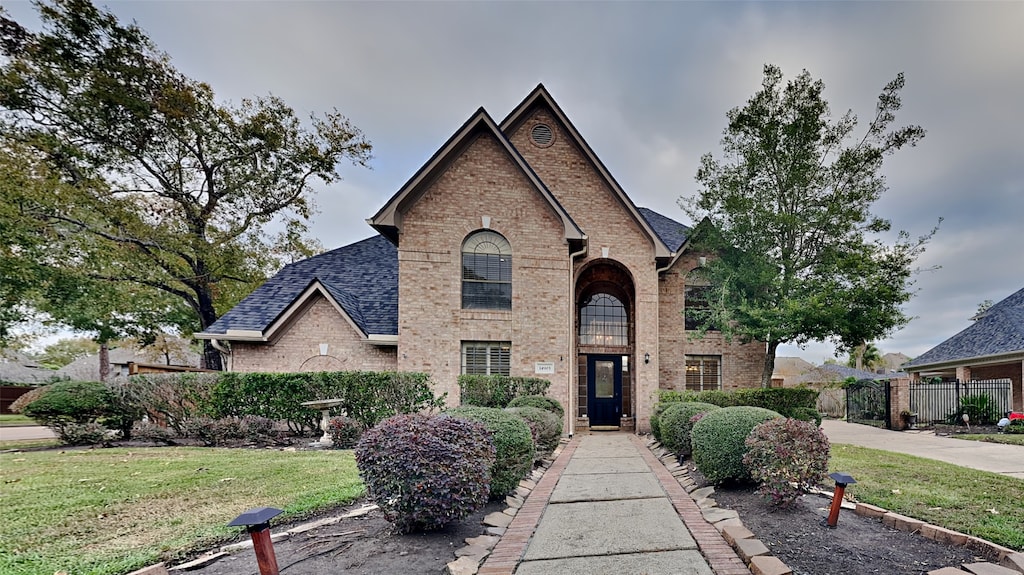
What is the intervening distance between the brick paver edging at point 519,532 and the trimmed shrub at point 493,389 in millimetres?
4312

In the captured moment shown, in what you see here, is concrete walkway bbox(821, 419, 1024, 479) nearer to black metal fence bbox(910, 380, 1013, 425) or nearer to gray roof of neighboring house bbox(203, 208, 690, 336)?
black metal fence bbox(910, 380, 1013, 425)

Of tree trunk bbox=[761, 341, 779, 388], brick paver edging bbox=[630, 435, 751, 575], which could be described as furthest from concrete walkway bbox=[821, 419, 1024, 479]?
brick paver edging bbox=[630, 435, 751, 575]

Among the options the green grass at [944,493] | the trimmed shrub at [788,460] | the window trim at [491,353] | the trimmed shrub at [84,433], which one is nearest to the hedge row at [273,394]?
the trimmed shrub at [84,433]

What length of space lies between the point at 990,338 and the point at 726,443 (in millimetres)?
20123

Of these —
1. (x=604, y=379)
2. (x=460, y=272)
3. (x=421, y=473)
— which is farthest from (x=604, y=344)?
(x=421, y=473)

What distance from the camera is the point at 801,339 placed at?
12867 mm

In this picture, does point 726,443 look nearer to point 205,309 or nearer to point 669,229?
point 669,229

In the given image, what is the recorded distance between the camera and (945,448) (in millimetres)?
10305

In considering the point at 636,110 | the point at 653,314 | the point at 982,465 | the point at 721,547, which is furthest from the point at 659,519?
the point at 636,110

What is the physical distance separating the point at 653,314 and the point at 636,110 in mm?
7073

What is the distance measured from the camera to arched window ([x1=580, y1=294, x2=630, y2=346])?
1516 centimetres

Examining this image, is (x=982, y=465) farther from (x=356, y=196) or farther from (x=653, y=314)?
(x=356, y=196)

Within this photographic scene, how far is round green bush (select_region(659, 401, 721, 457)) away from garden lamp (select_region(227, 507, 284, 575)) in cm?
674

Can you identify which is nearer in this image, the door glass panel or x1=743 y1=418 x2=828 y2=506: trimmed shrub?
x1=743 y1=418 x2=828 y2=506: trimmed shrub
